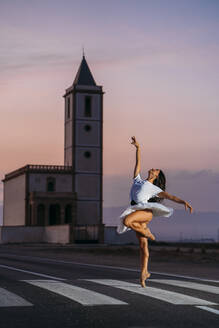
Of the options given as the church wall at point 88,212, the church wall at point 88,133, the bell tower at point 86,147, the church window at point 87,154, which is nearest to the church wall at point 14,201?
the bell tower at point 86,147

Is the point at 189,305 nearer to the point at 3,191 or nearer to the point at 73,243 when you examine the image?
the point at 73,243

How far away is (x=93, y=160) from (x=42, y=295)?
77826mm

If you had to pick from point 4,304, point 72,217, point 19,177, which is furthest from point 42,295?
point 19,177

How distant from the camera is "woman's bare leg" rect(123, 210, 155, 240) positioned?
1033 centimetres

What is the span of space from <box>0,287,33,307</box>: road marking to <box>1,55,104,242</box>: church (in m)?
69.9

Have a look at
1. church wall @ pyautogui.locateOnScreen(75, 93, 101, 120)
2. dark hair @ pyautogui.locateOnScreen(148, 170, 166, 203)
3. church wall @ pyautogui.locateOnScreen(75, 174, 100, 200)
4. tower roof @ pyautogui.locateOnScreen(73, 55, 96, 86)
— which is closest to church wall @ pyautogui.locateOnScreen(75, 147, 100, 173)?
church wall @ pyautogui.locateOnScreen(75, 174, 100, 200)

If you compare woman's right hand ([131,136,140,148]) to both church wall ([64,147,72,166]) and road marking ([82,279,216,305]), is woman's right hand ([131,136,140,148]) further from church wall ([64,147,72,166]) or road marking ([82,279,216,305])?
church wall ([64,147,72,166])

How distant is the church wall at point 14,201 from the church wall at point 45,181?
158 centimetres

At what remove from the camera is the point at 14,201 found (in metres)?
93.1

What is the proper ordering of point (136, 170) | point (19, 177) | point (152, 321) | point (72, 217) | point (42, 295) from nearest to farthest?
point (152, 321), point (42, 295), point (136, 170), point (72, 217), point (19, 177)

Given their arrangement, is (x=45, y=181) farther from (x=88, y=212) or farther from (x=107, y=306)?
(x=107, y=306)

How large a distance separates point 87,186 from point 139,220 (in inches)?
2997

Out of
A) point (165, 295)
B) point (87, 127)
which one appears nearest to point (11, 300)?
point (165, 295)

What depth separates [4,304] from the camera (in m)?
8.77
